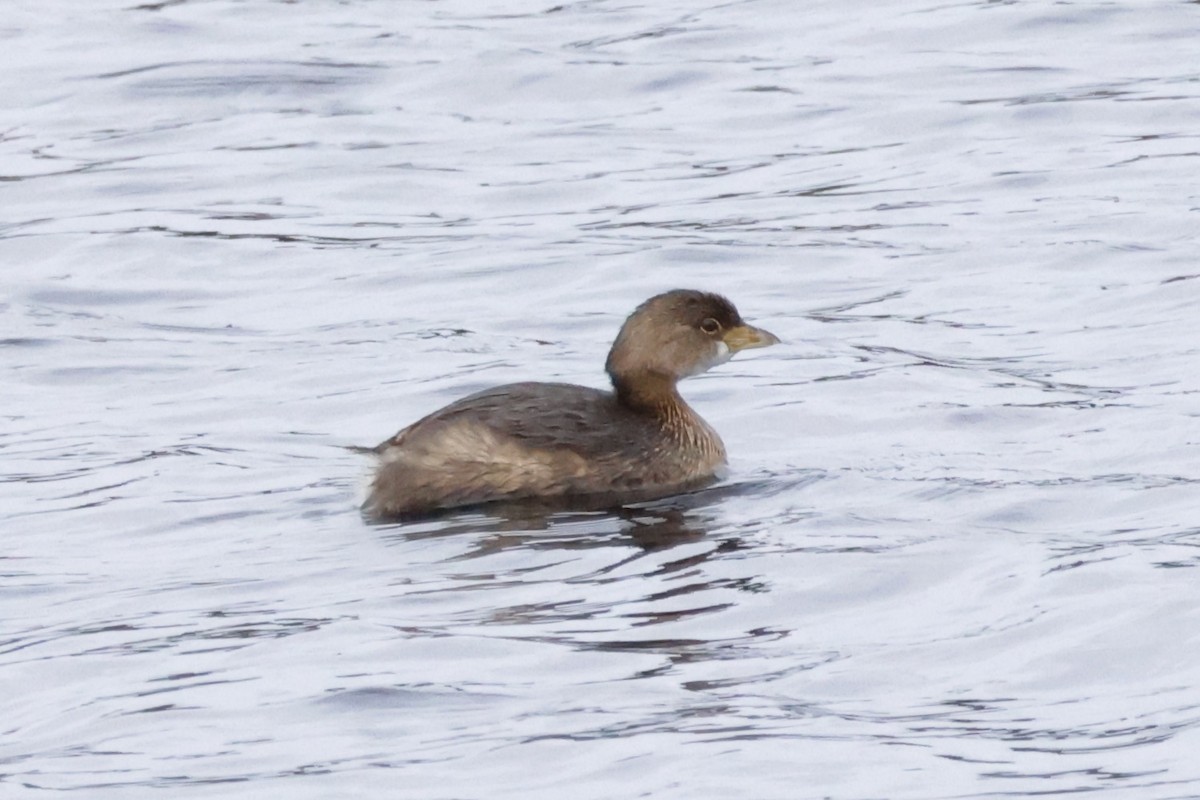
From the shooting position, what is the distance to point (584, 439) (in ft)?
29.2

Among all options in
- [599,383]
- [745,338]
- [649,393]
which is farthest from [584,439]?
[599,383]

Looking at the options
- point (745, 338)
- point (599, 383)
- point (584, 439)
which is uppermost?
point (745, 338)

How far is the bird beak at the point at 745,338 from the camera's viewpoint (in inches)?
378

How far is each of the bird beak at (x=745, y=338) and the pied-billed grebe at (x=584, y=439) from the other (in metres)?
0.04

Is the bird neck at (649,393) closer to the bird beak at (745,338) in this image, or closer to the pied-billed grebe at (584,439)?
the pied-billed grebe at (584,439)

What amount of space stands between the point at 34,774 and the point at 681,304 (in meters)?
3.95

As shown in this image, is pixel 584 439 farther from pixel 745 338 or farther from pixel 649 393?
pixel 745 338

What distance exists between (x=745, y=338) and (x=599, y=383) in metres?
1.39

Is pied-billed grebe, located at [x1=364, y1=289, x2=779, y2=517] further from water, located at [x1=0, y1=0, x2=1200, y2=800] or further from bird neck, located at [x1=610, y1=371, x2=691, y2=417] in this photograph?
water, located at [x1=0, y1=0, x2=1200, y2=800]

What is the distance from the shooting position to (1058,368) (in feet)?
34.2

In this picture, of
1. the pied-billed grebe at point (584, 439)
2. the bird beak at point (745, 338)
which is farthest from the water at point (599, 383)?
the bird beak at point (745, 338)

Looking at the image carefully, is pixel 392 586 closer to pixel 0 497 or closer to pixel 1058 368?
pixel 0 497

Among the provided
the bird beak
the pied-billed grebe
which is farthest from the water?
the bird beak

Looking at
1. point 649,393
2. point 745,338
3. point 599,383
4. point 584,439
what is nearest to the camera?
point 584,439
